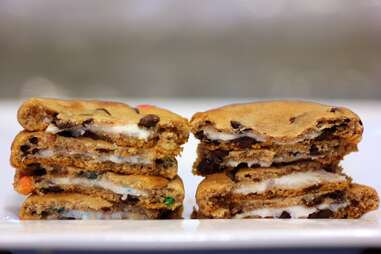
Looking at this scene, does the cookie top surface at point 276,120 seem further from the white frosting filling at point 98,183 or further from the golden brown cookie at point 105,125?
the white frosting filling at point 98,183

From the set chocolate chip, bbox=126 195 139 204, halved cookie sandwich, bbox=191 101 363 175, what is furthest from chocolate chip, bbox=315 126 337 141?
chocolate chip, bbox=126 195 139 204

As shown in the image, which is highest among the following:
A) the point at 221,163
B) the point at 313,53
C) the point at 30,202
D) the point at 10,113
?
the point at 313,53

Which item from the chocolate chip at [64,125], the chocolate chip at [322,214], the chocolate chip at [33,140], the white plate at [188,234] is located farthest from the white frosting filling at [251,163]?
the chocolate chip at [33,140]

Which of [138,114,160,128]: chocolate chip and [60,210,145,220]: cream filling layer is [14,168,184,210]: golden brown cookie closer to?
[60,210,145,220]: cream filling layer

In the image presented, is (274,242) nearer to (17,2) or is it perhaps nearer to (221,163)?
(221,163)

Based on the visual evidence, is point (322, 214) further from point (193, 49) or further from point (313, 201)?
point (193, 49)

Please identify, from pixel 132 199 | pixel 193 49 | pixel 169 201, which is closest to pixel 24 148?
pixel 132 199

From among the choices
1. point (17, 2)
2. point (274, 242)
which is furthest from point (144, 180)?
point (17, 2)
